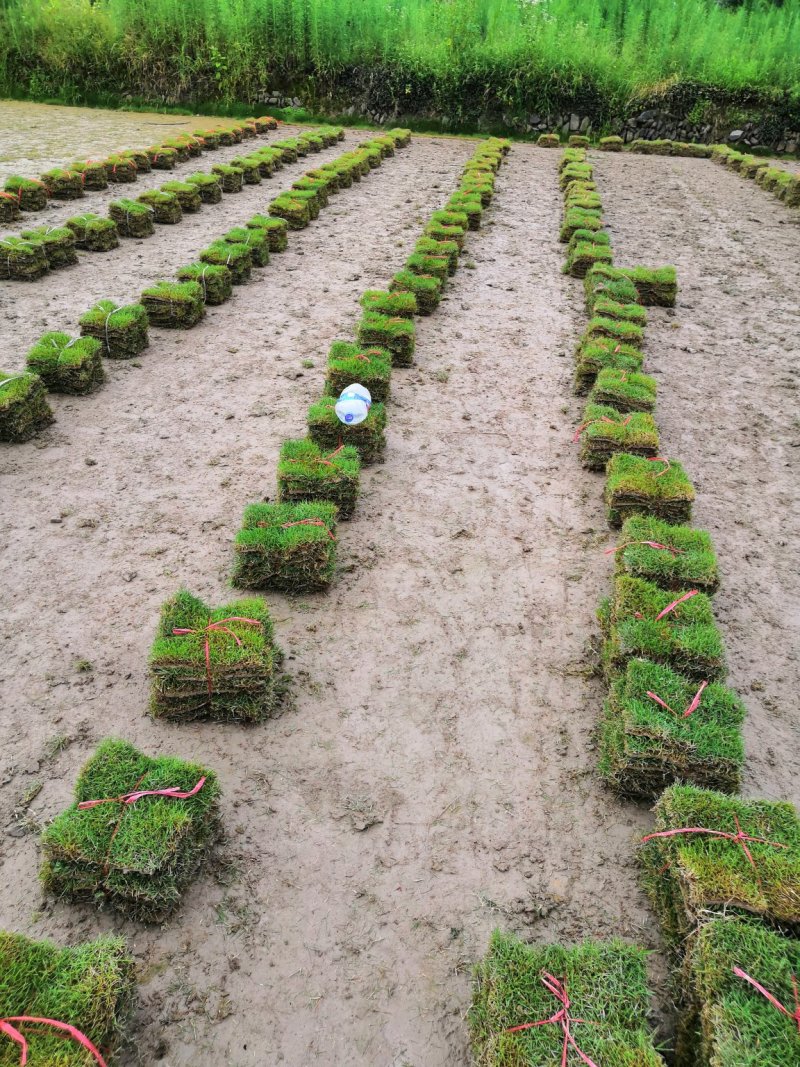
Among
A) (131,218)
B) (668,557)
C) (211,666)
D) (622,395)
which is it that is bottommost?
(211,666)

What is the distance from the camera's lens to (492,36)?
65.0ft

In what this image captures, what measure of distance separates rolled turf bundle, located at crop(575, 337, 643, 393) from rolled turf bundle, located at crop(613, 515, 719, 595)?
264cm

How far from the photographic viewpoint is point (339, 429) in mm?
5691

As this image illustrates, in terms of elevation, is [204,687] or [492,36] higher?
[492,36]

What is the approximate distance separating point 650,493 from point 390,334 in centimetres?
330

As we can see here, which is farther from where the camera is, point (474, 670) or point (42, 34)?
point (42, 34)

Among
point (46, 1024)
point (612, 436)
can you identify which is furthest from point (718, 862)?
point (612, 436)

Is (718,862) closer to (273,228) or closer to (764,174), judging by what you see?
(273,228)

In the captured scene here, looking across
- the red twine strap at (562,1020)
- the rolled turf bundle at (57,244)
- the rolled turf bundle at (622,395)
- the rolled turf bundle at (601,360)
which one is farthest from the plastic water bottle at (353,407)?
the rolled turf bundle at (57,244)

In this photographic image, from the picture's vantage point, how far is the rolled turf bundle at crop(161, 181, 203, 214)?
38.1ft

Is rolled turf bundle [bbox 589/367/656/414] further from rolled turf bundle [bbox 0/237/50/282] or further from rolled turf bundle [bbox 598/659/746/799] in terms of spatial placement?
rolled turf bundle [bbox 0/237/50/282]

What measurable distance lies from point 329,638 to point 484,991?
2208mm

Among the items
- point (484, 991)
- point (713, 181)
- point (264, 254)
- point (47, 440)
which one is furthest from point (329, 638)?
point (713, 181)

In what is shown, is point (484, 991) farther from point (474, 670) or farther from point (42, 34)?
point (42, 34)
